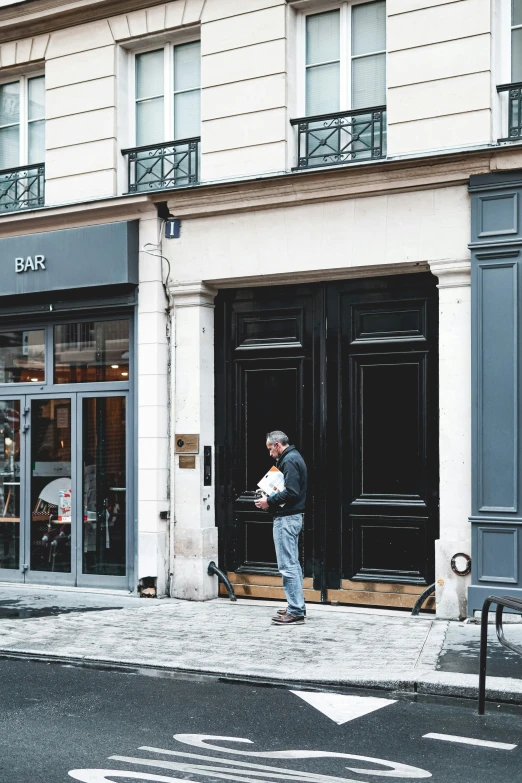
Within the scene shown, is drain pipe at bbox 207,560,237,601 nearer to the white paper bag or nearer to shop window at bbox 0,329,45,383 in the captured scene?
the white paper bag

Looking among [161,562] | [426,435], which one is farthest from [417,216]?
[161,562]

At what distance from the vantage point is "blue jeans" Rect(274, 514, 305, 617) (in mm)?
9570

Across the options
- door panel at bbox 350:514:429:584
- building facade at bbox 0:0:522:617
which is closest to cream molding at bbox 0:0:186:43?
building facade at bbox 0:0:522:617

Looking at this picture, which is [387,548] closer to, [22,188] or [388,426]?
[388,426]

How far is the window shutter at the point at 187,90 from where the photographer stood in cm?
1152

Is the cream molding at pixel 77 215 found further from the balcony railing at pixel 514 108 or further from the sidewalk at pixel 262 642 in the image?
the sidewalk at pixel 262 642

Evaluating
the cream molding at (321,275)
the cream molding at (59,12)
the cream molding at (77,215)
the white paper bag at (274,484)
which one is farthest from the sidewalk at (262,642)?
the cream molding at (59,12)

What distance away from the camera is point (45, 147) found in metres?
12.3

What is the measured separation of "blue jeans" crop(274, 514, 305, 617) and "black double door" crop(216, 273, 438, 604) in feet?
3.25

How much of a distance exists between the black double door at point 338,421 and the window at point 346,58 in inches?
75.8

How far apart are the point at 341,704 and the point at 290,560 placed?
294 centimetres

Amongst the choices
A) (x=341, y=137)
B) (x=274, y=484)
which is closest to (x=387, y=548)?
(x=274, y=484)

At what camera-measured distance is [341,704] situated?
22.0ft

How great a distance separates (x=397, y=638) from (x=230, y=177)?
5.11 meters
